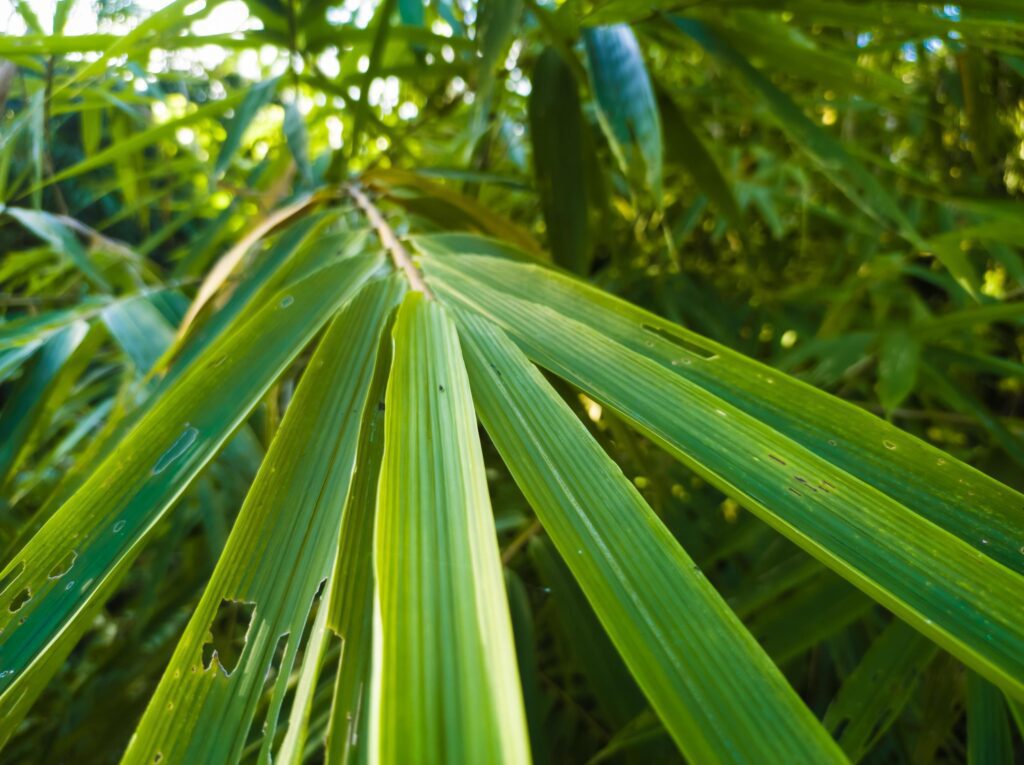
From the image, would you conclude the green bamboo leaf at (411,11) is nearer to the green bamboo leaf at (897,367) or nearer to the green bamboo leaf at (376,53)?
the green bamboo leaf at (376,53)

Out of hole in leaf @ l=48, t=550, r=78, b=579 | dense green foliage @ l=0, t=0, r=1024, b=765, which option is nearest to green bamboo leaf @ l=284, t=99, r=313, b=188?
dense green foliage @ l=0, t=0, r=1024, b=765

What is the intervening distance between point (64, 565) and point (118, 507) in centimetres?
2

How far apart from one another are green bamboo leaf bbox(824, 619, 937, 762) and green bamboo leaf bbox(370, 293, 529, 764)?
0.28m

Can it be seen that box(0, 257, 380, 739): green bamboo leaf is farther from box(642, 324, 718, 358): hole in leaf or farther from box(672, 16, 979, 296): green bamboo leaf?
box(672, 16, 979, 296): green bamboo leaf

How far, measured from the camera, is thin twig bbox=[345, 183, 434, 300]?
0.28 metres

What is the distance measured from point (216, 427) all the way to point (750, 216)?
977 mm

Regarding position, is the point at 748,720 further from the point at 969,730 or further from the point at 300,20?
the point at 300,20

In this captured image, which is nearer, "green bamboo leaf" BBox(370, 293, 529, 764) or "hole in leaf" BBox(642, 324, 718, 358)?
"green bamboo leaf" BBox(370, 293, 529, 764)

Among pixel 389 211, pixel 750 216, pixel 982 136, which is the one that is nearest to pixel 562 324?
pixel 389 211

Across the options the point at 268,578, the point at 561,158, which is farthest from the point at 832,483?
the point at 561,158

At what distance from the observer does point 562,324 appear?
0.81 ft

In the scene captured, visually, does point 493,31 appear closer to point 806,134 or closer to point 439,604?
point 806,134

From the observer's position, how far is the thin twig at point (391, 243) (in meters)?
0.28

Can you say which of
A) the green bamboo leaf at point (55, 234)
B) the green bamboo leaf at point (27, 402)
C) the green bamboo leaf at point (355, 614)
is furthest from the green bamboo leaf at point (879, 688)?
the green bamboo leaf at point (55, 234)
